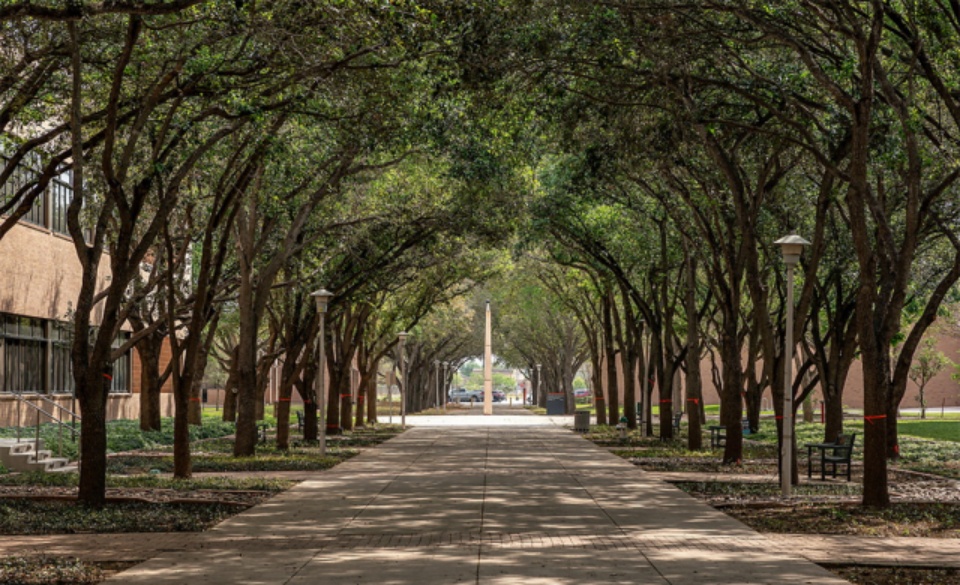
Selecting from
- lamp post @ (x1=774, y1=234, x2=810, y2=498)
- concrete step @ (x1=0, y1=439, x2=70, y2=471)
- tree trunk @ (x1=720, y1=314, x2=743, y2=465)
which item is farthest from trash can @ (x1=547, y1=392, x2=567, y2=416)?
lamp post @ (x1=774, y1=234, x2=810, y2=498)

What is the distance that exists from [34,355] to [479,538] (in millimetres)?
25941

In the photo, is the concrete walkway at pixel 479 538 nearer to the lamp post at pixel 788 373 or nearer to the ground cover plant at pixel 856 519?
the ground cover plant at pixel 856 519

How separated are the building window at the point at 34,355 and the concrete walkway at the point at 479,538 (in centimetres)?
1461

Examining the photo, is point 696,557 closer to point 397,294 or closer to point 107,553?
point 107,553

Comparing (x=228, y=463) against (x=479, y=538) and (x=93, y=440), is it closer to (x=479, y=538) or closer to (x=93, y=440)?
(x=93, y=440)

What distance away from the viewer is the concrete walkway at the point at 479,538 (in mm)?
11164

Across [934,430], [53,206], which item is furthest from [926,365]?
[53,206]

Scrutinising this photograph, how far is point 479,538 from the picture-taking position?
45.3 ft

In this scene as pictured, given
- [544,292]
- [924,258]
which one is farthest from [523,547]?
[544,292]

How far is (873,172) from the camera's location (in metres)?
23.3

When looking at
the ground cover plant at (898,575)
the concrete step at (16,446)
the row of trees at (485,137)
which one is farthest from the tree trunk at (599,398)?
the ground cover plant at (898,575)

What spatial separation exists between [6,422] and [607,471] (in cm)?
1752

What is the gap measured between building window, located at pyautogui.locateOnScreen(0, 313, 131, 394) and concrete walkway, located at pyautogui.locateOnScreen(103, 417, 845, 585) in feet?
47.9

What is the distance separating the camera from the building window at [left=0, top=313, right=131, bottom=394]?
33.9m
